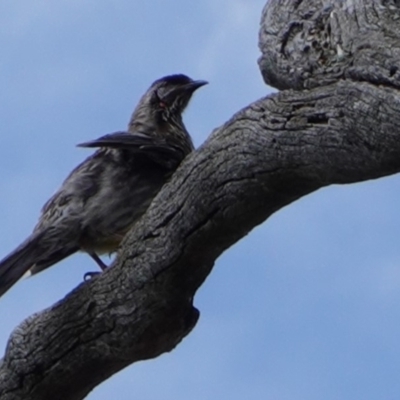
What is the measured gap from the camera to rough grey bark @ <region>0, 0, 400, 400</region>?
4.26m

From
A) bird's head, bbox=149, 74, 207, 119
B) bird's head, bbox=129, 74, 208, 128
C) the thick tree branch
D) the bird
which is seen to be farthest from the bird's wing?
the thick tree branch

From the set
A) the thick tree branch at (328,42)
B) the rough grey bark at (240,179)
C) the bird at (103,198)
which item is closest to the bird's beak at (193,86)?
the bird at (103,198)

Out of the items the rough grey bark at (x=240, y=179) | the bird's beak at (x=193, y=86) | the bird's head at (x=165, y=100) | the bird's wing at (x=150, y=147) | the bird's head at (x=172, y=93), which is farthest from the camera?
the bird's beak at (x=193, y=86)

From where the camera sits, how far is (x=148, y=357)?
539cm

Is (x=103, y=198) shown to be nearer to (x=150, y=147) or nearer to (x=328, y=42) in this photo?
(x=150, y=147)

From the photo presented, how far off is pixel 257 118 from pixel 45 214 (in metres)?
2.45

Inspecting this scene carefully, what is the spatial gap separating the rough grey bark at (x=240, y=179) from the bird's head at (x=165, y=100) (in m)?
2.68

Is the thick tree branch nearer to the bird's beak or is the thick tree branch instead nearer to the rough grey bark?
the rough grey bark

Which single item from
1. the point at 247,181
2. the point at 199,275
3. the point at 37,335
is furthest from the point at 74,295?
the point at 247,181

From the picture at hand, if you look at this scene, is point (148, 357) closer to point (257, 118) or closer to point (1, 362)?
point (1, 362)

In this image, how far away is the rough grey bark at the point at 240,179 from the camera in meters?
4.26

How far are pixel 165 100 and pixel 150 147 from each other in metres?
1.46

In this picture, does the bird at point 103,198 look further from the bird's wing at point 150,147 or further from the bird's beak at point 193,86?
the bird's beak at point 193,86

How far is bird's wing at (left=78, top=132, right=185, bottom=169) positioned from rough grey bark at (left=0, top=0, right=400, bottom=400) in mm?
1282
